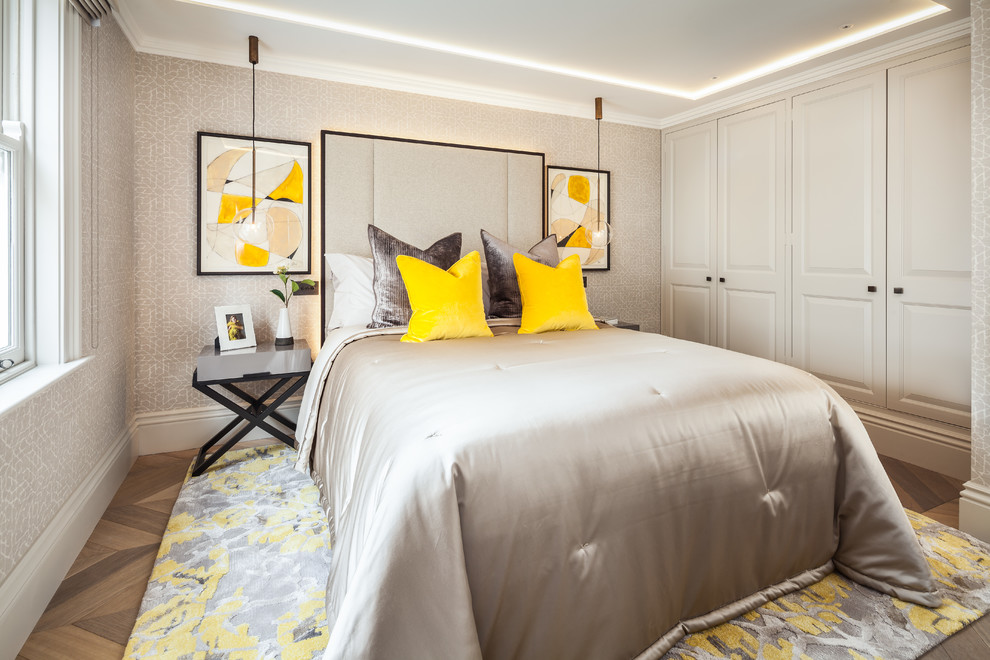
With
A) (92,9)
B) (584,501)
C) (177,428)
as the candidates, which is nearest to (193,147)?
(92,9)

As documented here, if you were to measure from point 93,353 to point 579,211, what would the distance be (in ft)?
10.8

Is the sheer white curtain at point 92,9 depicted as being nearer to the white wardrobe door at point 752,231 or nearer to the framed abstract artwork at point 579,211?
the framed abstract artwork at point 579,211

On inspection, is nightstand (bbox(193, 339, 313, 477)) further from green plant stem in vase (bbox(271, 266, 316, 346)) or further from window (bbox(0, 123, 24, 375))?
window (bbox(0, 123, 24, 375))

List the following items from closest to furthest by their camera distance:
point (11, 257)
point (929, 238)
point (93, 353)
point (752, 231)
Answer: point (11, 257) → point (93, 353) → point (929, 238) → point (752, 231)

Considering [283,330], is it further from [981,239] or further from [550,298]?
[981,239]

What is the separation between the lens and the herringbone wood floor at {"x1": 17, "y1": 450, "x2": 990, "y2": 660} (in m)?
1.50

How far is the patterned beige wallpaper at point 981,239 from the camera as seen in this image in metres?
2.12

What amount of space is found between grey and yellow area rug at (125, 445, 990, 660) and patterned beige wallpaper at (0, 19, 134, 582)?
456 mm

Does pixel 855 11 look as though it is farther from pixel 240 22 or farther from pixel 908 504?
pixel 240 22

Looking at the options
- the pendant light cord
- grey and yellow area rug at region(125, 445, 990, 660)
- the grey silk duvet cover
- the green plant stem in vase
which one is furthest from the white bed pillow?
grey and yellow area rug at region(125, 445, 990, 660)

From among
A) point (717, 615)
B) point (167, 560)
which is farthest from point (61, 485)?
point (717, 615)

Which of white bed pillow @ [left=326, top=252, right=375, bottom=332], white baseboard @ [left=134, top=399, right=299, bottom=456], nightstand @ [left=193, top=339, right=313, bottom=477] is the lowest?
white baseboard @ [left=134, top=399, right=299, bottom=456]

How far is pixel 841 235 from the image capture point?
329 centimetres

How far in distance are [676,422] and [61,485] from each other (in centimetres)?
216
